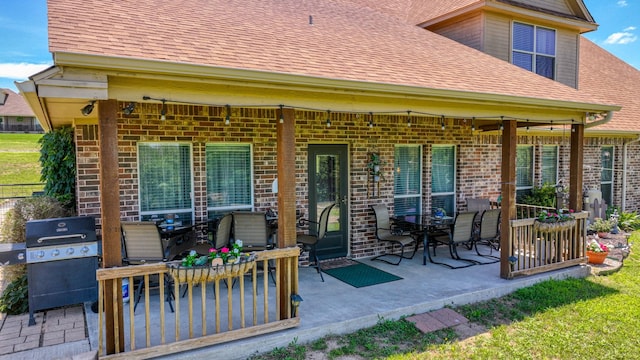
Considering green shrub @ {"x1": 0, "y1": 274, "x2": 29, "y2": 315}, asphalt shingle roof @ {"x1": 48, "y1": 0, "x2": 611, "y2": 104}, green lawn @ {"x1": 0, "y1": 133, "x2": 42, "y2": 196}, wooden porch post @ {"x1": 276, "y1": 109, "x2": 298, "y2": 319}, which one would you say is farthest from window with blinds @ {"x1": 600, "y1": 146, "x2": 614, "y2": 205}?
green lawn @ {"x1": 0, "y1": 133, "x2": 42, "y2": 196}

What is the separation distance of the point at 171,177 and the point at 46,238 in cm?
171

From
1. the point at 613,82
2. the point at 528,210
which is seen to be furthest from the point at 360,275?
the point at 613,82

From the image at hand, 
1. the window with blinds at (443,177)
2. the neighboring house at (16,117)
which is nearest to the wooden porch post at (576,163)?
the window with blinds at (443,177)

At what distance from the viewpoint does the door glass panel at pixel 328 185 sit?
22.9ft

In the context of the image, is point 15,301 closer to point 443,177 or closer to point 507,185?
point 507,185

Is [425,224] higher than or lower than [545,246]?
higher

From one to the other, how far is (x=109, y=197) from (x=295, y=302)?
207 centimetres

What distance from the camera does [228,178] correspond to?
20.7 ft

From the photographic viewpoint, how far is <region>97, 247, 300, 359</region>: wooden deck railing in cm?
368

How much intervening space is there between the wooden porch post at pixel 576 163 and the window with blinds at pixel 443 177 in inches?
83.5

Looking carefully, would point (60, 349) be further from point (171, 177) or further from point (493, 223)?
point (493, 223)

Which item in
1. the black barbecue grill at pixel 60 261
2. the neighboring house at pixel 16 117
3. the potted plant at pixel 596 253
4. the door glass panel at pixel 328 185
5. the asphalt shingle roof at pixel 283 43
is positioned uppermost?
the neighboring house at pixel 16 117

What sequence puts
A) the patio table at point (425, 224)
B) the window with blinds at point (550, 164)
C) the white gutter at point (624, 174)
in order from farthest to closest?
the white gutter at point (624, 174)
the window with blinds at point (550, 164)
the patio table at point (425, 224)

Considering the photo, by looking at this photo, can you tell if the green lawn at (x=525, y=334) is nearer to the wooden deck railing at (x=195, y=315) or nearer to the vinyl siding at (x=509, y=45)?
the wooden deck railing at (x=195, y=315)
